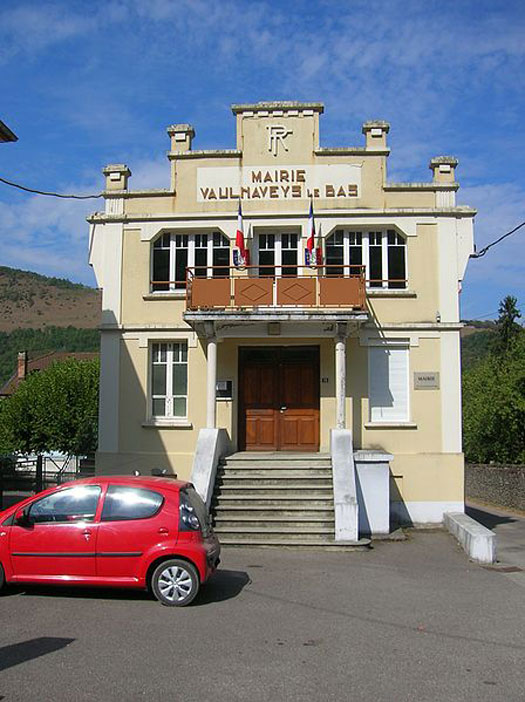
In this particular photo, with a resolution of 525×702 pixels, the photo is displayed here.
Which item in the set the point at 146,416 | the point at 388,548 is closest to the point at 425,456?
the point at 388,548

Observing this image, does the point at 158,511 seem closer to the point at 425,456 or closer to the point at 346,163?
the point at 425,456

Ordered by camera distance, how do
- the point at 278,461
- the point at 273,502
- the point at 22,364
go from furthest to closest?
the point at 22,364
the point at 278,461
the point at 273,502

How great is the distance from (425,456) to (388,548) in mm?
3656

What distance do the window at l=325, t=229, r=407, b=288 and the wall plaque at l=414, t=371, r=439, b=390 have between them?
2.24m

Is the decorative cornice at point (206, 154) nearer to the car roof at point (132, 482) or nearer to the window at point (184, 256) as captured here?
the window at point (184, 256)

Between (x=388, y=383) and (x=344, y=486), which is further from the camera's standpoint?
(x=388, y=383)

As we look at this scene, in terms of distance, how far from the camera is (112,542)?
29.9ft

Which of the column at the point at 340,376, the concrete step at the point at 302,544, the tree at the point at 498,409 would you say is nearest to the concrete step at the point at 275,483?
the column at the point at 340,376

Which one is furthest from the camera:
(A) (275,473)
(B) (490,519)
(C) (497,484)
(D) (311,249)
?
(C) (497,484)

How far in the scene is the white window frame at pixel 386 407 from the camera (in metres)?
17.7

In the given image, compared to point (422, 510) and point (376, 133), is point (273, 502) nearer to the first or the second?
point (422, 510)

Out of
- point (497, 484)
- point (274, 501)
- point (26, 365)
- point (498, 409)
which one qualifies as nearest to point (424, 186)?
point (274, 501)

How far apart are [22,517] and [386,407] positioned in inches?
408

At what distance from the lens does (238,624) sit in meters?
8.26
